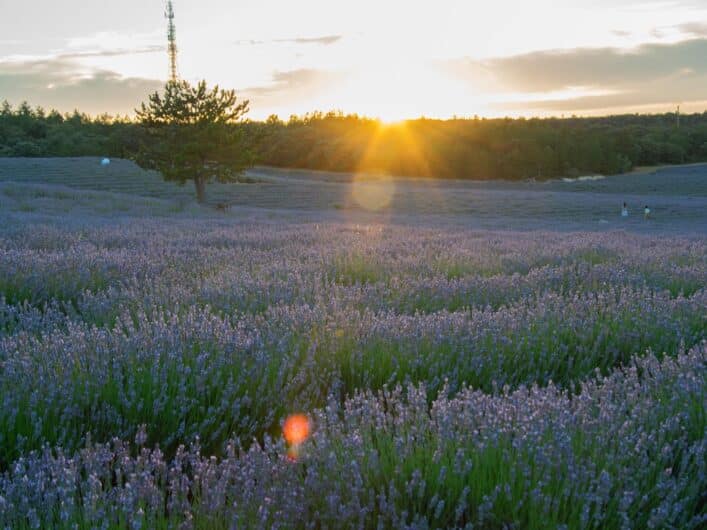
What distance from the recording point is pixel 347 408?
219 cm

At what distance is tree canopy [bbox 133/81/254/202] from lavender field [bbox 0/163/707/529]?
22941mm

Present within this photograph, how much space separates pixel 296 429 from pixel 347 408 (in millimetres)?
231

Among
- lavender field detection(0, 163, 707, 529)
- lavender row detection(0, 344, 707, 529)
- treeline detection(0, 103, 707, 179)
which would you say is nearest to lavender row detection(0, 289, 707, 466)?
lavender field detection(0, 163, 707, 529)

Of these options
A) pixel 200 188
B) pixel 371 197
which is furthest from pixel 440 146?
pixel 200 188

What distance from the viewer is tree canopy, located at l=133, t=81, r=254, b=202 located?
1071 inches

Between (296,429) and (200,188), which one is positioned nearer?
(296,429)

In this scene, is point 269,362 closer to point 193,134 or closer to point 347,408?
point 347,408

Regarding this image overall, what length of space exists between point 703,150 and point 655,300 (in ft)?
275

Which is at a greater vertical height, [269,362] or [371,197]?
[371,197]

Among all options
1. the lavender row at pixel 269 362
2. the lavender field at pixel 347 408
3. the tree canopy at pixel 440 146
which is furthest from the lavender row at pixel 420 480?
the tree canopy at pixel 440 146

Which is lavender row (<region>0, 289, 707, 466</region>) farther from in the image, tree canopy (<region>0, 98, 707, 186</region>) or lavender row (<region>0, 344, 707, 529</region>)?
tree canopy (<region>0, 98, 707, 186</region>)

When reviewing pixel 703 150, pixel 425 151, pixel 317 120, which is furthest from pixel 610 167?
pixel 317 120

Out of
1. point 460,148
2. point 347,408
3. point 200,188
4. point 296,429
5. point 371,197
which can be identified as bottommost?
point 296,429

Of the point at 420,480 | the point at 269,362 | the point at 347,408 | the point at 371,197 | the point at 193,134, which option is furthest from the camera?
the point at 371,197
